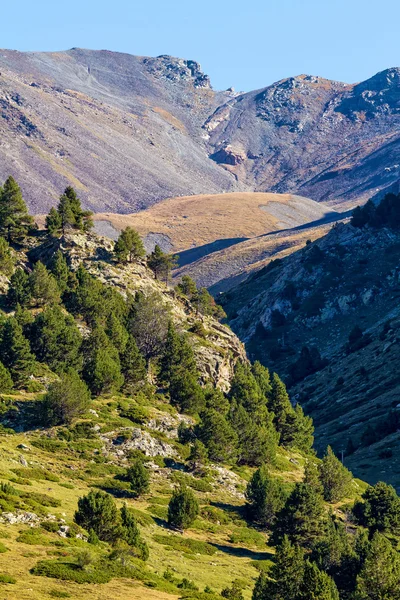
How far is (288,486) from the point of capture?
82.2 metres

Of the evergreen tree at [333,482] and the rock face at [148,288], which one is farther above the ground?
the rock face at [148,288]

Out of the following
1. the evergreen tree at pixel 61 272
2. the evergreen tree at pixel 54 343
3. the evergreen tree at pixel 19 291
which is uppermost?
the evergreen tree at pixel 61 272

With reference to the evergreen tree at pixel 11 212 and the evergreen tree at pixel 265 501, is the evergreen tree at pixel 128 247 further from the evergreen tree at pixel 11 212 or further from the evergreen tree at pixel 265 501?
the evergreen tree at pixel 265 501

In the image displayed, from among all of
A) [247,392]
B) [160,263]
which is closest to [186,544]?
[247,392]

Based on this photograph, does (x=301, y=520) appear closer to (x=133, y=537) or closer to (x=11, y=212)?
(x=133, y=537)

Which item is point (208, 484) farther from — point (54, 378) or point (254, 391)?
point (254, 391)

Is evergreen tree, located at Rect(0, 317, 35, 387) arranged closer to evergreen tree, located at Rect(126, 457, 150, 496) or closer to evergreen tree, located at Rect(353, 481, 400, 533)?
evergreen tree, located at Rect(126, 457, 150, 496)

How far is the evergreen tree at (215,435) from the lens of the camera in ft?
274

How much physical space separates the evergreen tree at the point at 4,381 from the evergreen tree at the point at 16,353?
361 centimetres

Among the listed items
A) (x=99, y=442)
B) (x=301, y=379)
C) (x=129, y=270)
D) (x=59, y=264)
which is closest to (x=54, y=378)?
(x=99, y=442)

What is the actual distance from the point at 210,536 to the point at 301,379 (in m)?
115

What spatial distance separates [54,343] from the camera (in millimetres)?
90250

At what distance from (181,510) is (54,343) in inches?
1349

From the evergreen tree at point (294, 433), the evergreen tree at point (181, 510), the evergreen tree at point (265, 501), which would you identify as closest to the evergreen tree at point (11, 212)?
the evergreen tree at point (294, 433)
